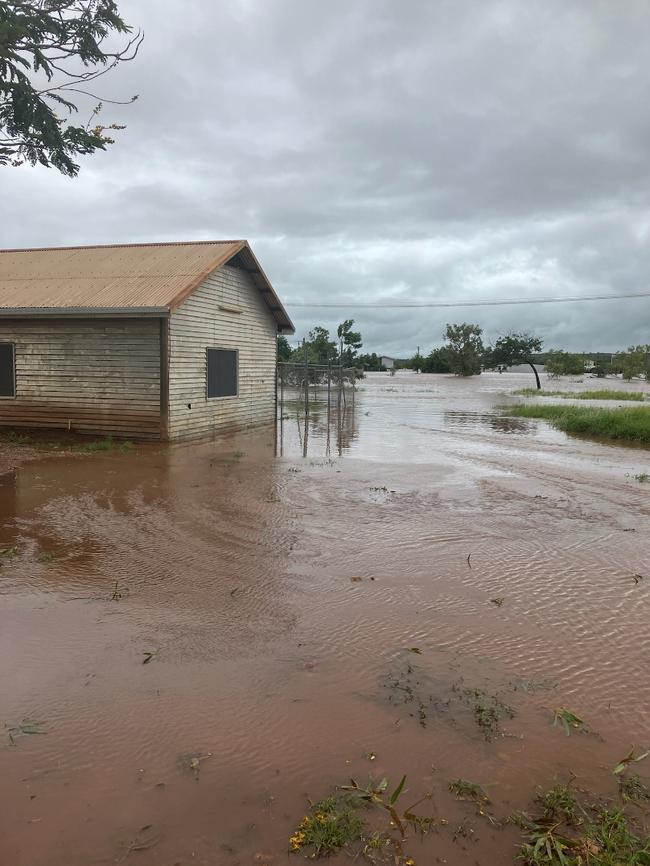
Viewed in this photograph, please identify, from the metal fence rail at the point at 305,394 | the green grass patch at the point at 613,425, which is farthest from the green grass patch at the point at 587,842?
the green grass patch at the point at 613,425

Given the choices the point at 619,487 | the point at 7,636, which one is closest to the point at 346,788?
the point at 7,636

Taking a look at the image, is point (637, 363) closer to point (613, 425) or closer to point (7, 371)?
point (613, 425)

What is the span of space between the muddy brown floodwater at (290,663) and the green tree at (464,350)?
75289mm

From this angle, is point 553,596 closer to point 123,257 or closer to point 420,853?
point 420,853

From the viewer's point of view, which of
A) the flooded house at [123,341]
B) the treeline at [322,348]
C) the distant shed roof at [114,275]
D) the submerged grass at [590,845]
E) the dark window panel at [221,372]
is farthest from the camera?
the treeline at [322,348]

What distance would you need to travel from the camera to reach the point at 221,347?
16656mm

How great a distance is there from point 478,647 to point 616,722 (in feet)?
3.45

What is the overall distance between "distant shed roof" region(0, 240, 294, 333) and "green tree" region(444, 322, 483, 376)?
218 ft

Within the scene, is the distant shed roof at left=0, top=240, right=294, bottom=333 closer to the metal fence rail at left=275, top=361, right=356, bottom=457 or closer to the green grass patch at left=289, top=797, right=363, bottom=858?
the metal fence rail at left=275, top=361, right=356, bottom=457

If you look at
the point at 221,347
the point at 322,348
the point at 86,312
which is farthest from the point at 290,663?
the point at 322,348

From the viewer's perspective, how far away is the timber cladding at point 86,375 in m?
14.1

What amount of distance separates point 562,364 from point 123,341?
77.1 metres

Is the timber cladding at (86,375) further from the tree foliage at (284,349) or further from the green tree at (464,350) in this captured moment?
the green tree at (464,350)

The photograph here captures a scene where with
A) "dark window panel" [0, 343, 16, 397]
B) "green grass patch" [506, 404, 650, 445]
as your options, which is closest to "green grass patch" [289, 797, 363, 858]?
"dark window panel" [0, 343, 16, 397]
